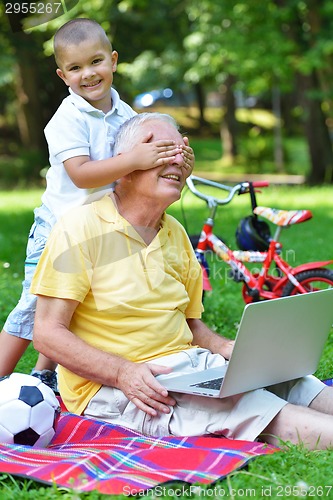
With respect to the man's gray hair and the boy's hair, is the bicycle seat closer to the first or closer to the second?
the boy's hair

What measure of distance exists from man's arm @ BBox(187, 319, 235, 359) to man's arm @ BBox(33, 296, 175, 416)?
479 mm

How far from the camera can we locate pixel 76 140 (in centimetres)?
368

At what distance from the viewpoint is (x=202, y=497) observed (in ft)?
8.25

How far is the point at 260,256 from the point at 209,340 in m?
2.41

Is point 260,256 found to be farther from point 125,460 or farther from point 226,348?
point 125,460

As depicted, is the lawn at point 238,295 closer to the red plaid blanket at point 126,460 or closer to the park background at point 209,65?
the red plaid blanket at point 126,460

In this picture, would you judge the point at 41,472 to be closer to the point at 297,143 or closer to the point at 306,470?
the point at 306,470

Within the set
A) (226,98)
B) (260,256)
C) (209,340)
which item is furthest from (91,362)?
(226,98)

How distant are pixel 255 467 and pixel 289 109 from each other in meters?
31.6

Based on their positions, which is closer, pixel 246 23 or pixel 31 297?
pixel 31 297

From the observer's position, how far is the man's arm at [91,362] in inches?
119

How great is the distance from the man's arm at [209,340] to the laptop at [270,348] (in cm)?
25

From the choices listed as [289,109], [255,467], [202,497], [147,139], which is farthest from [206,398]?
[289,109]

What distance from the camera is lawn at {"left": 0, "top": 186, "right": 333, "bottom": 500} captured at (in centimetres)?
260
